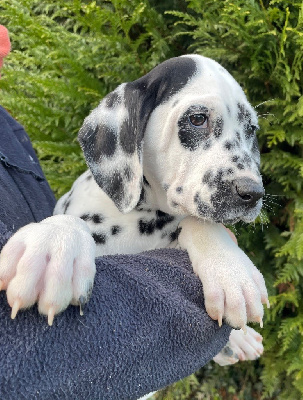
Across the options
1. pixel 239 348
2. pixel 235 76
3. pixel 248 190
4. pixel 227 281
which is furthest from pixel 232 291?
pixel 235 76

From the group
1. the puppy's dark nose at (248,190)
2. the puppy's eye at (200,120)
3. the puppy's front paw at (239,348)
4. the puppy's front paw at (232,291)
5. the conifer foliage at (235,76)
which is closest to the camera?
the puppy's front paw at (232,291)

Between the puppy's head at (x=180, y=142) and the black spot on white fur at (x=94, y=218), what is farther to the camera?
Result: the black spot on white fur at (x=94, y=218)

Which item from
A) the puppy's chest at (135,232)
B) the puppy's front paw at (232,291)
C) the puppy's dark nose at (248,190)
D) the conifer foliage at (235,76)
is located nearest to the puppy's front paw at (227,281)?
the puppy's front paw at (232,291)

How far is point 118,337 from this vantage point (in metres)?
0.94

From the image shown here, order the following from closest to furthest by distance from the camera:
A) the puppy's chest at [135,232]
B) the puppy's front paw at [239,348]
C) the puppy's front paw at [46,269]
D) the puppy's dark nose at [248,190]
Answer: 1. the puppy's front paw at [46,269]
2. the puppy's dark nose at [248,190]
3. the puppy's chest at [135,232]
4. the puppy's front paw at [239,348]

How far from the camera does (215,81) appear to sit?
54.9 inches

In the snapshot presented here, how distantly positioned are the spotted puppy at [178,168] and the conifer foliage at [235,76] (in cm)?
92

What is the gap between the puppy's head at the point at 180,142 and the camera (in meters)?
1.26

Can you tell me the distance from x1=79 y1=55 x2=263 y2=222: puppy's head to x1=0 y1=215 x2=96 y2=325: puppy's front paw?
0.45 meters

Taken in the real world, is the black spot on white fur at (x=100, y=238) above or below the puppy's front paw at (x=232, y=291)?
below

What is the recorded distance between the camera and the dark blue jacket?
2.84ft

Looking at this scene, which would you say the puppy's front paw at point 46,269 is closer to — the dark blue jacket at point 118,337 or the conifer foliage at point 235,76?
the dark blue jacket at point 118,337

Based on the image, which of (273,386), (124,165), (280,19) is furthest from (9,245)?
(273,386)

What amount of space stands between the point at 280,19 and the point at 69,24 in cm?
160
